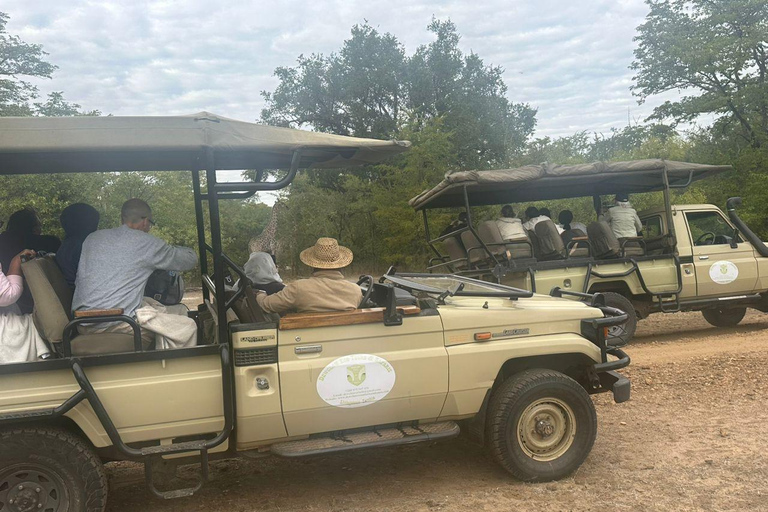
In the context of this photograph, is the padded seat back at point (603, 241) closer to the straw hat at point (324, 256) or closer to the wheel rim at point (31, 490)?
the straw hat at point (324, 256)

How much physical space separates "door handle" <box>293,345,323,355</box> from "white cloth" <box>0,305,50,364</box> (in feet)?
5.03

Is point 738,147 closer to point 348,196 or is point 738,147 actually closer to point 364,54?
point 348,196

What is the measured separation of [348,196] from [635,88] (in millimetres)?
13289

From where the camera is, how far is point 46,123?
140 inches

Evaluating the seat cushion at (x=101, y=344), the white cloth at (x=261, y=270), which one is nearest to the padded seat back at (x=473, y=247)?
the white cloth at (x=261, y=270)

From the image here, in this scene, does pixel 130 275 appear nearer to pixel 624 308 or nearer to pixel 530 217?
pixel 624 308

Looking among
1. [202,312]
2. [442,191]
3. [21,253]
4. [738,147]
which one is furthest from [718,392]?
[738,147]

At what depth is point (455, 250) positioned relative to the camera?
1057 centimetres

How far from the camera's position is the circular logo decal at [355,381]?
4070 mm

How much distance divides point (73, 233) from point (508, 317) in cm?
309

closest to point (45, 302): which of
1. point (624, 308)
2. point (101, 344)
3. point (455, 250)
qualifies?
point (101, 344)

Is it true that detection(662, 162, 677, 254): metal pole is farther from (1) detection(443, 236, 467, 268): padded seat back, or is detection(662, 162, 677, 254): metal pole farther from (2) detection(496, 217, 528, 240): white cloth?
(1) detection(443, 236, 467, 268): padded seat back

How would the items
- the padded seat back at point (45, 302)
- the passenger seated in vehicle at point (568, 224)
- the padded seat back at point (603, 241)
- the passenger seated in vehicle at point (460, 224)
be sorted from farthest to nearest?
1. the passenger seated in vehicle at point (568, 224)
2. the passenger seated in vehicle at point (460, 224)
3. the padded seat back at point (603, 241)
4. the padded seat back at point (45, 302)

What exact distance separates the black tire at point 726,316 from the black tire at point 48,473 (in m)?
10.2
